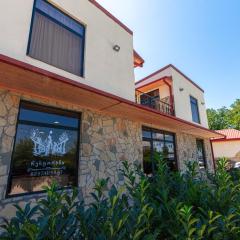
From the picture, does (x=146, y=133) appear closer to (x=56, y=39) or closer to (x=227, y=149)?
(x=56, y=39)

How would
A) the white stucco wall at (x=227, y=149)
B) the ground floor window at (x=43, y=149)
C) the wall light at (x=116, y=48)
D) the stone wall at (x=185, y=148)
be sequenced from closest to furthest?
the ground floor window at (x=43, y=149) < the wall light at (x=116, y=48) < the stone wall at (x=185, y=148) < the white stucco wall at (x=227, y=149)

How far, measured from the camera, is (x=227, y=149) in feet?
84.3

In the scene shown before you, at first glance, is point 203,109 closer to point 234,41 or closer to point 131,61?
point 234,41

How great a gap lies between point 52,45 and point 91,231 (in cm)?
576

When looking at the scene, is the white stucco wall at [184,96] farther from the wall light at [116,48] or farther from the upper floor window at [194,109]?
the wall light at [116,48]

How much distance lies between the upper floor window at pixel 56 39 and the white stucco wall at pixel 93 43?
0.67 ft

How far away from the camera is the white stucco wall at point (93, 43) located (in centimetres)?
499

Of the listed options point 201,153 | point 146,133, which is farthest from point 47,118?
point 201,153

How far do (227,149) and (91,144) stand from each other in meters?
25.0

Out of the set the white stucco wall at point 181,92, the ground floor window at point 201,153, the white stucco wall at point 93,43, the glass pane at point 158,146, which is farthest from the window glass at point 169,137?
the ground floor window at point 201,153

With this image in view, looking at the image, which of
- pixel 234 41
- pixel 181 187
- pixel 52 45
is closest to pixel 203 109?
pixel 234 41

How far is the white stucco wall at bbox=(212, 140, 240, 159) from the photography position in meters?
25.0

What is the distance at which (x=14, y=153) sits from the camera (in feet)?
15.0

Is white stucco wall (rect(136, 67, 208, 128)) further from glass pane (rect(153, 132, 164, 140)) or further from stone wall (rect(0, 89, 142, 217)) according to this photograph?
stone wall (rect(0, 89, 142, 217))
